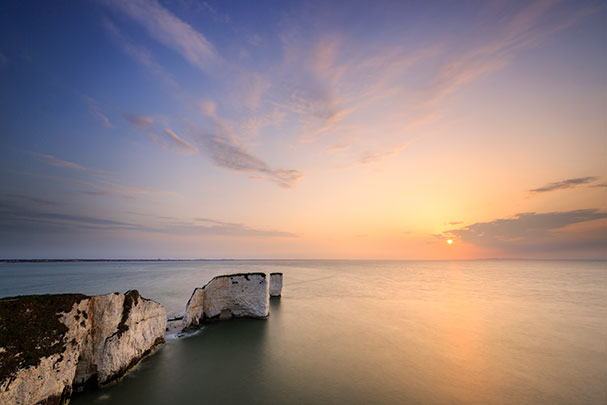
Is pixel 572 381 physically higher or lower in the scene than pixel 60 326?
lower

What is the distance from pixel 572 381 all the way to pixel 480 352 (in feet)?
9.40

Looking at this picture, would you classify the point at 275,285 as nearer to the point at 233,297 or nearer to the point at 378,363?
the point at 233,297

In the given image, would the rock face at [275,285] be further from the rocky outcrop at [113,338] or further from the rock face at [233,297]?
the rocky outcrop at [113,338]

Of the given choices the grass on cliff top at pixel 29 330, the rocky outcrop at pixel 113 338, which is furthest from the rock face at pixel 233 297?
the grass on cliff top at pixel 29 330

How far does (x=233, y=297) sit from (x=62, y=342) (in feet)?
30.0

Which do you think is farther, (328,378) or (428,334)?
(428,334)

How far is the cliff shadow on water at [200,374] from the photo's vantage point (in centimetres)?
656

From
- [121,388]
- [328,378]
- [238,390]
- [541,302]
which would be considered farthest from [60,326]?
[541,302]

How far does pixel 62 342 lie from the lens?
5863mm

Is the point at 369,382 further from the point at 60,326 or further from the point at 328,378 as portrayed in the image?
the point at 60,326

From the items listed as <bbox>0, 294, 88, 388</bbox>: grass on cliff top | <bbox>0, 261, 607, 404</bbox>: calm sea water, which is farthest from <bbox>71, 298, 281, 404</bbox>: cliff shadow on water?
<bbox>0, 294, 88, 388</bbox>: grass on cliff top

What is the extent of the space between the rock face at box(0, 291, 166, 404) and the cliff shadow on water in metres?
0.68

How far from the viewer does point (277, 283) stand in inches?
926

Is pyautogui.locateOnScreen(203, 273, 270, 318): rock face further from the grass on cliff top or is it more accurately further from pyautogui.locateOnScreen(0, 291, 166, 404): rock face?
the grass on cliff top
